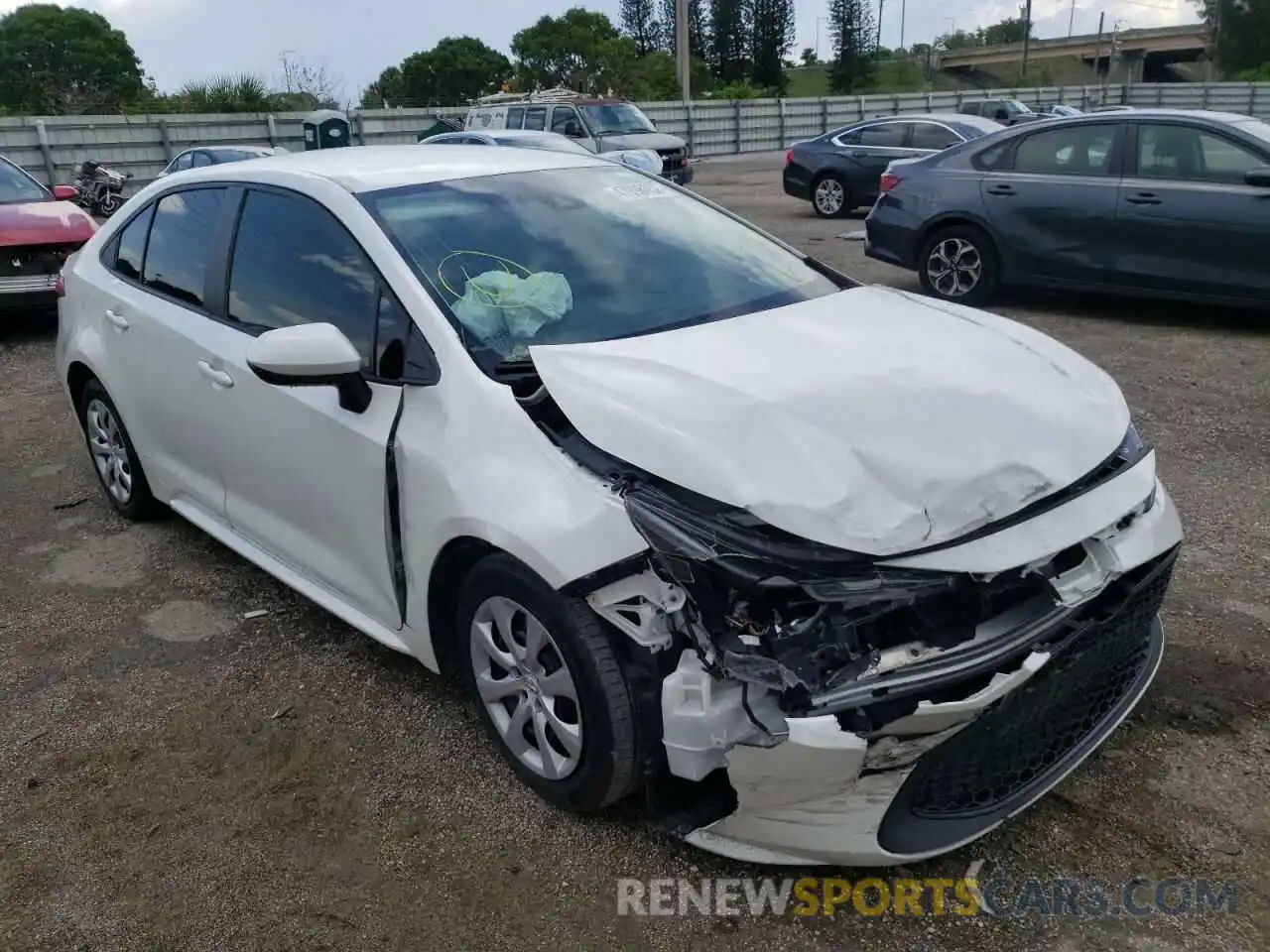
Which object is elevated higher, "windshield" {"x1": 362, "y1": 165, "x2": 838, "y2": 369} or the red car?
"windshield" {"x1": 362, "y1": 165, "x2": 838, "y2": 369}

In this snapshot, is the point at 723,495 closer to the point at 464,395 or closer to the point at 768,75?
the point at 464,395

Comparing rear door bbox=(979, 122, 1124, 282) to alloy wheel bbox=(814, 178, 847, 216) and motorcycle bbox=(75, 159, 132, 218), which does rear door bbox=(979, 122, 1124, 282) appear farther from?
motorcycle bbox=(75, 159, 132, 218)

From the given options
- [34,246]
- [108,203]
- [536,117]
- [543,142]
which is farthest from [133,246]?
[536,117]

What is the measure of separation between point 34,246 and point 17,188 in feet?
3.80

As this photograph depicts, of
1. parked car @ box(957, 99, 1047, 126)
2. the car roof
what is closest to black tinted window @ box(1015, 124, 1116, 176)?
the car roof

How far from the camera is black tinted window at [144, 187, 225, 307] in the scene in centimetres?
387

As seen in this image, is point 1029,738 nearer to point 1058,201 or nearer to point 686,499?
point 686,499

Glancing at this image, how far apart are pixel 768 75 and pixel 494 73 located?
23.7 metres

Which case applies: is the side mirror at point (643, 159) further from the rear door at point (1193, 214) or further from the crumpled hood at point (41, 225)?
the rear door at point (1193, 214)

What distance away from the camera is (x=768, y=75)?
83.4 metres

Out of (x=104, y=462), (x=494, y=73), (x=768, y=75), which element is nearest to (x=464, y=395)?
(x=104, y=462)

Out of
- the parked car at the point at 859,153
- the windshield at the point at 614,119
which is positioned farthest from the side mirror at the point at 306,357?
the windshield at the point at 614,119

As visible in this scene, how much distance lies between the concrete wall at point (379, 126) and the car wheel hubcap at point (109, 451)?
62.5 feet

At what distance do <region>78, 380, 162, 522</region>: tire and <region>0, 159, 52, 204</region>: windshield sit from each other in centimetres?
537
